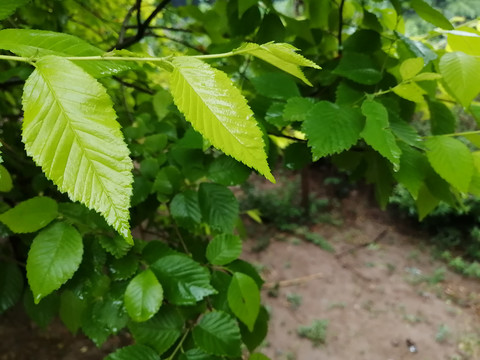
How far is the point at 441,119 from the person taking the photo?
2.45 feet

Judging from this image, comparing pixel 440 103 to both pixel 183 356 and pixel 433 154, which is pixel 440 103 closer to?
pixel 433 154

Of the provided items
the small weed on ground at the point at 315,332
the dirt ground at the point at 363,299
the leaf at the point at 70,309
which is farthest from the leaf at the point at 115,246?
the small weed on ground at the point at 315,332

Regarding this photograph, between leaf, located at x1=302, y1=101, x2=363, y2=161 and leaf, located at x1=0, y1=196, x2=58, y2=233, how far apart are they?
1.54 ft

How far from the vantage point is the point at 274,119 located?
646 millimetres

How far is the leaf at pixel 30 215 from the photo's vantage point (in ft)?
1.93

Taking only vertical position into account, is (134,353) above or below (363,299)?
above

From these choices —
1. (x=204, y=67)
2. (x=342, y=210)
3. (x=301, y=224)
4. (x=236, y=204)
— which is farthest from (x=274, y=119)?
(x=342, y=210)

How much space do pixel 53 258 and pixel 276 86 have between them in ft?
1.67

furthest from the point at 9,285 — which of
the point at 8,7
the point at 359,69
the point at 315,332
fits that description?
the point at 315,332

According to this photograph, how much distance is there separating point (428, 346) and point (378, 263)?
4.13 feet

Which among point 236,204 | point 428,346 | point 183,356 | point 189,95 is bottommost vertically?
point 428,346

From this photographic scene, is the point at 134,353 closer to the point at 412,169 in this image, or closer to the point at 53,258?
the point at 53,258

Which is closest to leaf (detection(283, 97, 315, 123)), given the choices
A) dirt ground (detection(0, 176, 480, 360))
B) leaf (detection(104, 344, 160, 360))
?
leaf (detection(104, 344, 160, 360))

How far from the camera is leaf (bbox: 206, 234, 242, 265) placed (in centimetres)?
72
